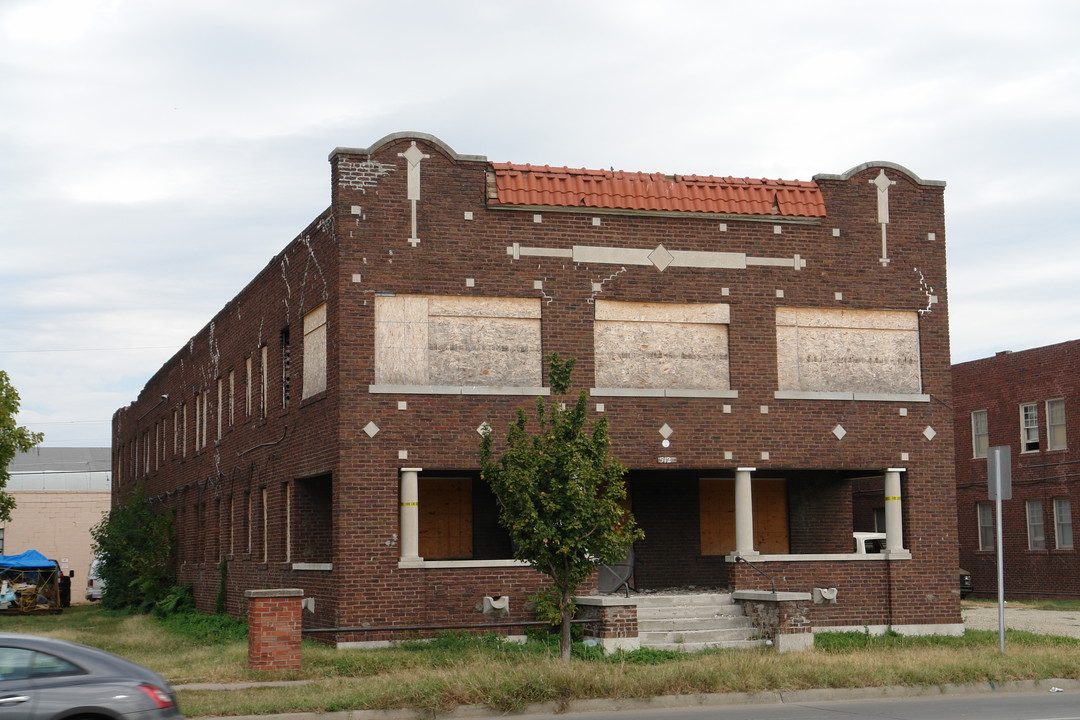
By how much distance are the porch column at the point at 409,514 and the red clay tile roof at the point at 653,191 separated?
16.2 ft

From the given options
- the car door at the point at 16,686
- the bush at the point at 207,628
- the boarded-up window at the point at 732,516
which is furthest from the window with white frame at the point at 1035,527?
the car door at the point at 16,686

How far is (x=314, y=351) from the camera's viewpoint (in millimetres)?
23672

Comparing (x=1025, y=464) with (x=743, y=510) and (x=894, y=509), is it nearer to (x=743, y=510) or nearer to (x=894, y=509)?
(x=894, y=509)

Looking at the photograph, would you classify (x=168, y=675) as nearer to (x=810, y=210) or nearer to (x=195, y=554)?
(x=810, y=210)

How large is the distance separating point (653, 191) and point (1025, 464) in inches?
885

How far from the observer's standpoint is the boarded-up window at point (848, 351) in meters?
23.5

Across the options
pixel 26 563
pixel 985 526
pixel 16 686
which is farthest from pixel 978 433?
pixel 16 686

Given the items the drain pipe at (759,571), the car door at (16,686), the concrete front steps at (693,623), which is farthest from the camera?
the drain pipe at (759,571)

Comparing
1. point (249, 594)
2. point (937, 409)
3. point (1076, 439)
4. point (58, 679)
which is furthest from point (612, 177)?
point (1076, 439)

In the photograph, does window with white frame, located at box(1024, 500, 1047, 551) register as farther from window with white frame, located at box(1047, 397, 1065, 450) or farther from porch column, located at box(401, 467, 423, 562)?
porch column, located at box(401, 467, 423, 562)

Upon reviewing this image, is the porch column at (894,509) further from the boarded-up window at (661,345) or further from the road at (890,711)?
the road at (890,711)

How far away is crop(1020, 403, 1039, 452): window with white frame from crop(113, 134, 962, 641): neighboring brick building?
17004 mm

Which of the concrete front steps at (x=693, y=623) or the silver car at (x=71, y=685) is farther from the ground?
the silver car at (x=71, y=685)

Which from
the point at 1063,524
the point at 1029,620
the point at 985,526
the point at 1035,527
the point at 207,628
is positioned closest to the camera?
the point at 207,628
